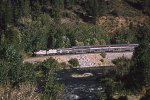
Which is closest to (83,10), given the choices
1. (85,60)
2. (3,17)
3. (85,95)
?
(3,17)

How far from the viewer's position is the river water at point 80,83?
246 feet

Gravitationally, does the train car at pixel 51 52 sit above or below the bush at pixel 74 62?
above

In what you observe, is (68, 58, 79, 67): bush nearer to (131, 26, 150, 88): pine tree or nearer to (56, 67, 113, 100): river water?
(56, 67, 113, 100): river water

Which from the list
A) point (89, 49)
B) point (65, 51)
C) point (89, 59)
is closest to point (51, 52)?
point (65, 51)

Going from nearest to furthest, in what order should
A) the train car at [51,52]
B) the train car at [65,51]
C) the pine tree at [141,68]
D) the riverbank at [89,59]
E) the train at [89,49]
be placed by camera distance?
the pine tree at [141,68] → the riverbank at [89,59] → the train car at [51,52] → the train at [89,49] → the train car at [65,51]

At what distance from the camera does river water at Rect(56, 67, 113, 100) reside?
246ft

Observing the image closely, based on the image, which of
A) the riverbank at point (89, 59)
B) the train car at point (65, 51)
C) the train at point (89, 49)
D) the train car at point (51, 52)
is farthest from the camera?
the train car at point (65, 51)

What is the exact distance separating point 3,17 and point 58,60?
3502 cm

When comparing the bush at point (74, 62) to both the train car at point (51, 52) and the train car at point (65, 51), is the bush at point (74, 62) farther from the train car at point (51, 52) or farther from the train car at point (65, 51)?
the train car at point (51, 52)

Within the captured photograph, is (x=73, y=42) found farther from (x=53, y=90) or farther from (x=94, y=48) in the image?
(x=53, y=90)

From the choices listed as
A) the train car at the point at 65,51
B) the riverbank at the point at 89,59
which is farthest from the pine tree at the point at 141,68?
the train car at the point at 65,51

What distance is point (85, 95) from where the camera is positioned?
249ft

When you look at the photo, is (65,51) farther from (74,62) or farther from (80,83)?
(80,83)

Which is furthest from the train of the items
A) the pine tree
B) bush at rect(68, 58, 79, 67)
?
the pine tree
